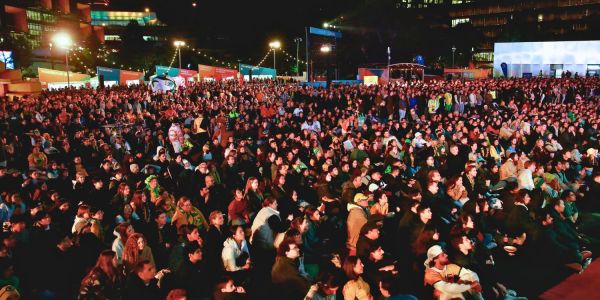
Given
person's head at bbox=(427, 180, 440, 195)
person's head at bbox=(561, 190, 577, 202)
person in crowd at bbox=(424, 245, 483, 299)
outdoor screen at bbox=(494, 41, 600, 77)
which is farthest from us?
outdoor screen at bbox=(494, 41, 600, 77)

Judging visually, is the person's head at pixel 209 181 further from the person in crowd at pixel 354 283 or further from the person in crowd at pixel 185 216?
the person in crowd at pixel 354 283

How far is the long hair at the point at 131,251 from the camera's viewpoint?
540cm

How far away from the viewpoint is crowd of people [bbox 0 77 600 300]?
5281 mm

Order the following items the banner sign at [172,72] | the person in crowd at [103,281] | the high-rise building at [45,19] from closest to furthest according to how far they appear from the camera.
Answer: the person in crowd at [103,281] → the banner sign at [172,72] → the high-rise building at [45,19]

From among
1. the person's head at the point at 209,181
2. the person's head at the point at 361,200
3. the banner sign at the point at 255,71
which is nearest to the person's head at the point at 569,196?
the person's head at the point at 361,200

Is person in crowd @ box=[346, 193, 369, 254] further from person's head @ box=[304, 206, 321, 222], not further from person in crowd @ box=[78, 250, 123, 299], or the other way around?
person in crowd @ box=[78, 250, 123, 299]

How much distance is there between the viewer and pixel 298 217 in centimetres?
622

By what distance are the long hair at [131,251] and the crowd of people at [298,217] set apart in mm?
15

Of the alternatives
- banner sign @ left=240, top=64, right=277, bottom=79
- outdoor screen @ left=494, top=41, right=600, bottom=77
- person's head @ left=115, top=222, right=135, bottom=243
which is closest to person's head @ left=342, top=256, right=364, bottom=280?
person's head @ left=115, top=222, right=135, bottom=243

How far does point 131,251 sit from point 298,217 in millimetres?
1963

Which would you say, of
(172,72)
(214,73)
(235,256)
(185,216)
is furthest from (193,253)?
(214,73)

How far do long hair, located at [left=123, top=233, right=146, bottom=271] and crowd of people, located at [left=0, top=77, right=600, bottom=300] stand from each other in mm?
15

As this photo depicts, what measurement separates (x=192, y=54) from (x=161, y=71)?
102 feet

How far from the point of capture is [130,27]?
7219 cm
